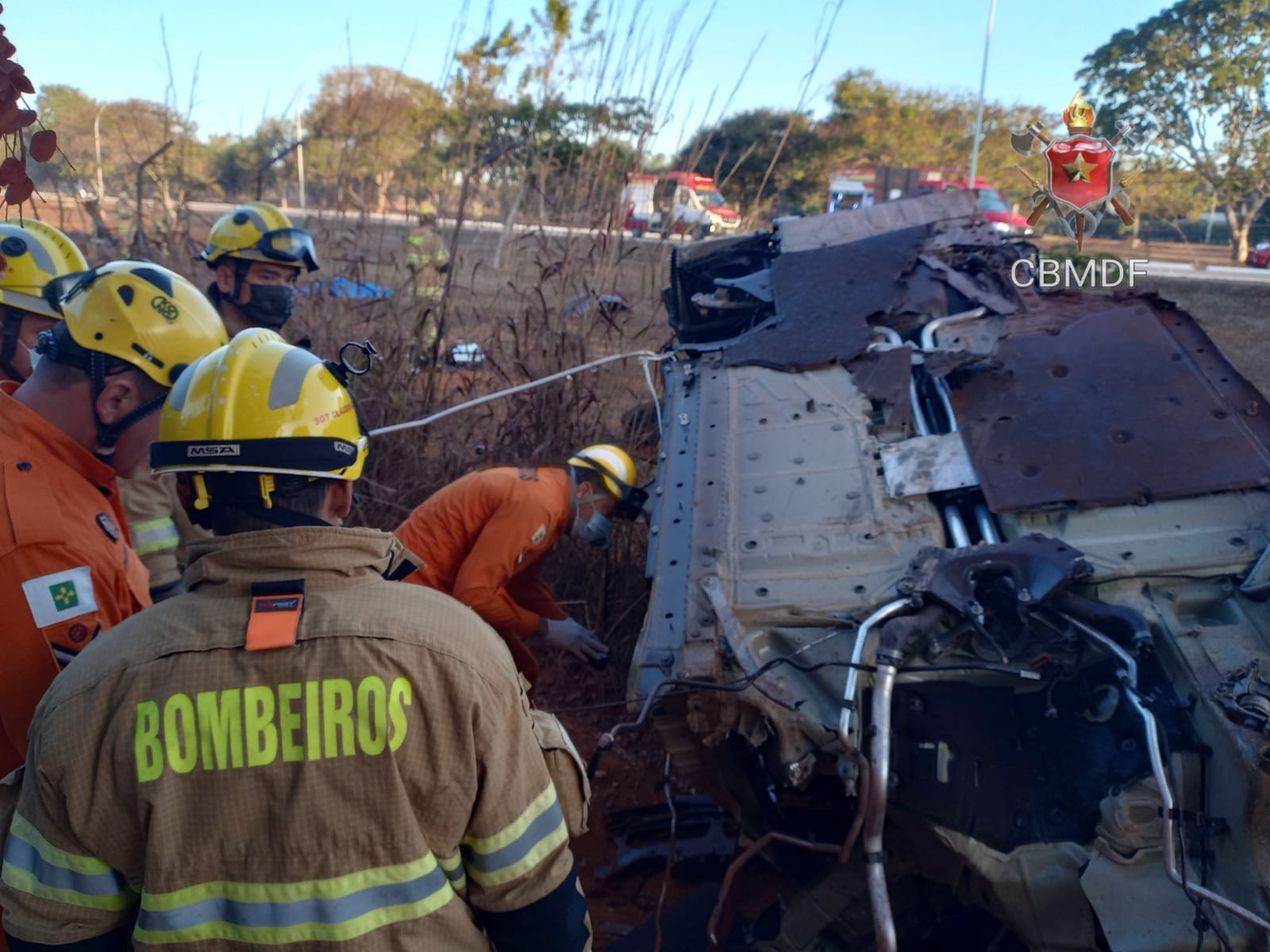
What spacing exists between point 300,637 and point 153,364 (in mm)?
1048

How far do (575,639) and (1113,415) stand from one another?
222 centimetres

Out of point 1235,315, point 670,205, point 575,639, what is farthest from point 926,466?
point 1235,315

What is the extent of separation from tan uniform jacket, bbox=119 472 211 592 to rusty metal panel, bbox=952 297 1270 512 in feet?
8.19

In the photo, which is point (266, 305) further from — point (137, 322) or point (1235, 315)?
point (1235, 315)

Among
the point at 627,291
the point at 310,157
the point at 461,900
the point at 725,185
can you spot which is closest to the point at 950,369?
the point at 461,900

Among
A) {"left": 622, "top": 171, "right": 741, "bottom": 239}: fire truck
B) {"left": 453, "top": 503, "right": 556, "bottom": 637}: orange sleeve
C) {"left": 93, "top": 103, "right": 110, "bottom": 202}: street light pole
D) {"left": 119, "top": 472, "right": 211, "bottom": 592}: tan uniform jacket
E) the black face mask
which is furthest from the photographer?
{"left": 622, "top": 171, "right": 741, "bottom": 239}: fire truck

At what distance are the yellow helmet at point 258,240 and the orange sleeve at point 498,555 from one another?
1.47 metres

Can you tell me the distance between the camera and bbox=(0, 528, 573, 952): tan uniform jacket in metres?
1.23

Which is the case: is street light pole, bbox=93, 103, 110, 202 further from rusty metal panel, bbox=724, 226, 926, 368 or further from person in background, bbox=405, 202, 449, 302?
rusty metal panel, bbox=724, 226, 926, 368

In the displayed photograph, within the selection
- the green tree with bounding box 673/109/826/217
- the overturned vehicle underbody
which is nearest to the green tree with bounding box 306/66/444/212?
the green tree with bounding box 673/109/826/217

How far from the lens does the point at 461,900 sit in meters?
1.40

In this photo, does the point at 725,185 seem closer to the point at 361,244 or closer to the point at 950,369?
the point at 361,244

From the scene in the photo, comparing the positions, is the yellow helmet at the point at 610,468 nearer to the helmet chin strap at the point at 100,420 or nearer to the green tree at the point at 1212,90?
the helmet chin strap at the point at 100,420

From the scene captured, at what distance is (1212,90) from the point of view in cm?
1438
